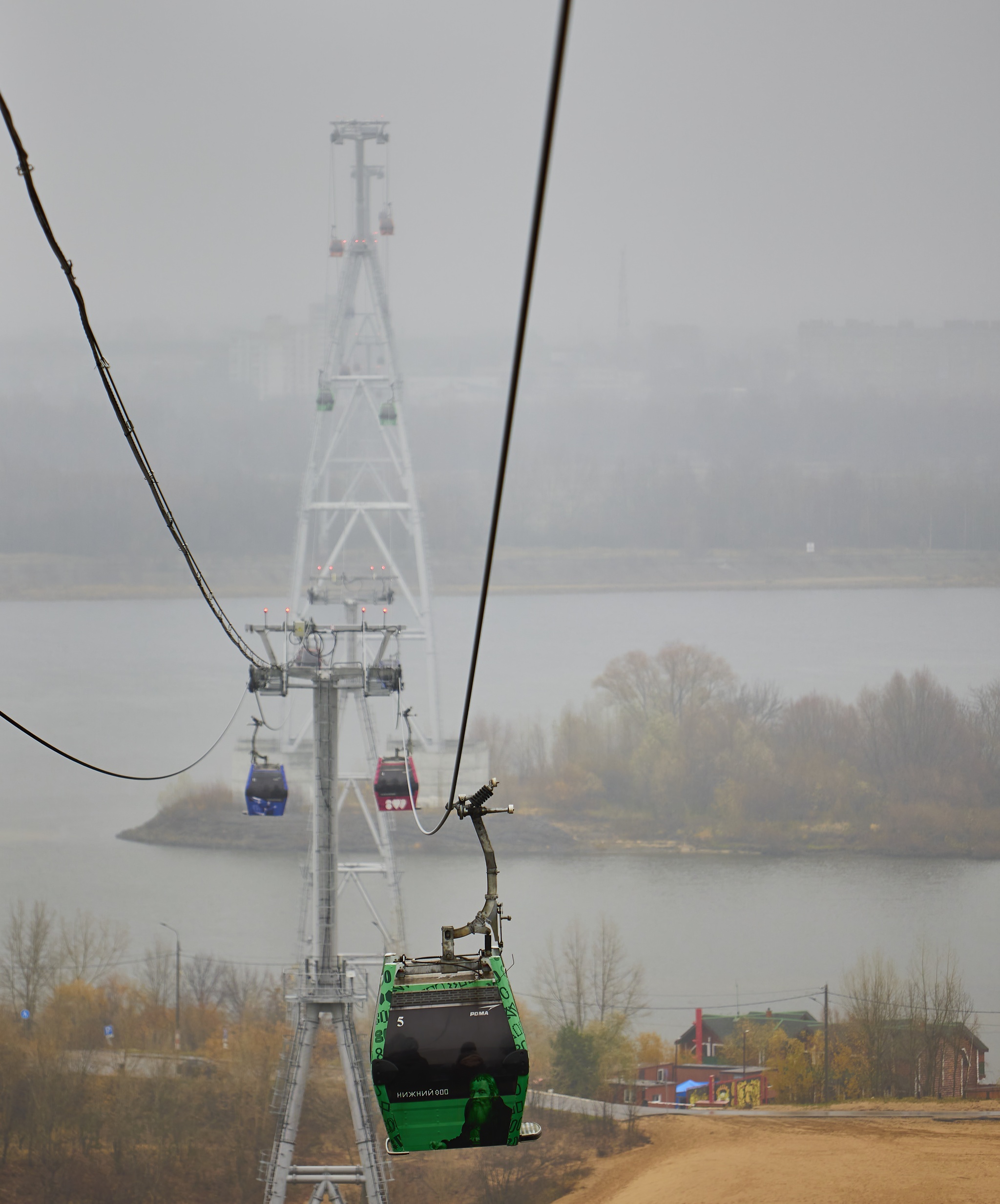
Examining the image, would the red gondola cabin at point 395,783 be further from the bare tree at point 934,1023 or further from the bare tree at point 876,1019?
the bare tree at point 934,1023

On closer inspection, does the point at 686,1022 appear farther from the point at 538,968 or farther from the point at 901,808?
the point at 901,808

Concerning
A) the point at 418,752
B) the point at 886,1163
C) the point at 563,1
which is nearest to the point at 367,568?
the point at 418,752

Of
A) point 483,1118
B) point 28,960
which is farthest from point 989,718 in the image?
point 483,1118

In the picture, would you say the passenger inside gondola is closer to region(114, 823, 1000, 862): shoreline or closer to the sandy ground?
the sandy ground

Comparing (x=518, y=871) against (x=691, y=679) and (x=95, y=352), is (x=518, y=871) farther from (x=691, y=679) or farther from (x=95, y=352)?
(x=95, y=352)

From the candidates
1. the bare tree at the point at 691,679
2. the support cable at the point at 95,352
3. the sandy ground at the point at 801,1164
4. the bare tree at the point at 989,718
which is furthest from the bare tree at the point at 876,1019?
the support cable at the point at 95,352

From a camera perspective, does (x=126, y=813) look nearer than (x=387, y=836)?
No
